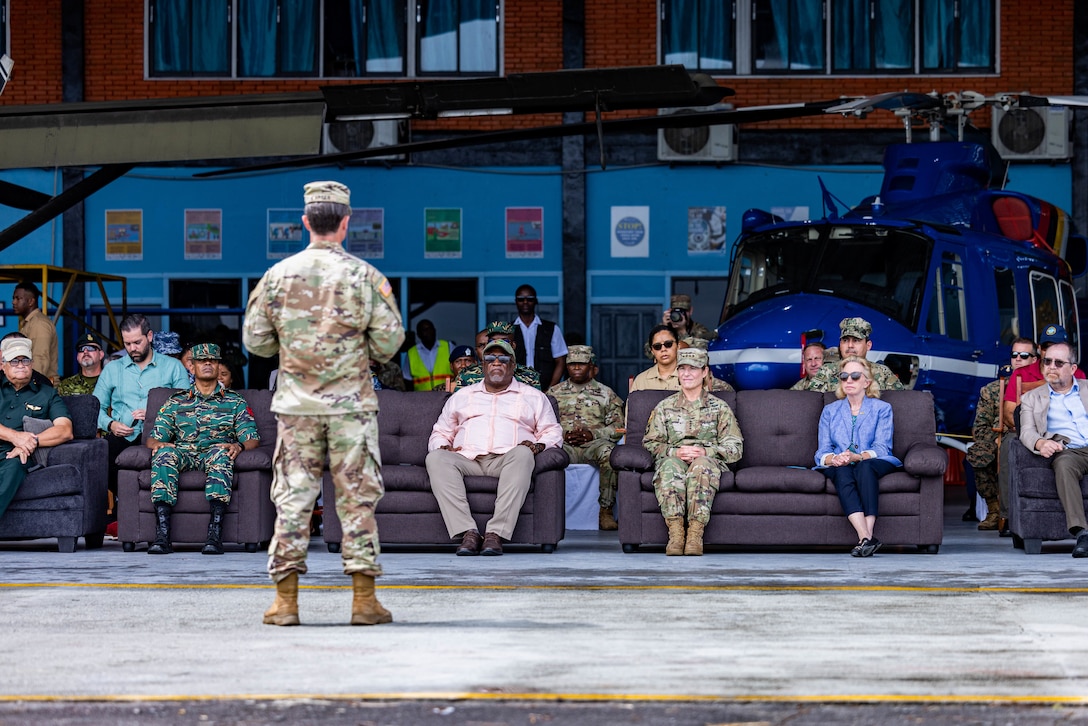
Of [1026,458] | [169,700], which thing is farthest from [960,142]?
[169,700]

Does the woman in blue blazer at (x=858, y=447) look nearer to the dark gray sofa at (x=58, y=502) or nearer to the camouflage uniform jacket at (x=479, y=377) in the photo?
the camouflage uniform jacket at (x=479, y=377)

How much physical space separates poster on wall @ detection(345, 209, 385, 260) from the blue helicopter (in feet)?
18.8

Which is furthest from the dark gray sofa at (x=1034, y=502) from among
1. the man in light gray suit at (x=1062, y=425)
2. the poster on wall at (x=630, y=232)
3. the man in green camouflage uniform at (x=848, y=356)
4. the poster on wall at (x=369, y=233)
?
the poster on wall at (x=369, y=233)

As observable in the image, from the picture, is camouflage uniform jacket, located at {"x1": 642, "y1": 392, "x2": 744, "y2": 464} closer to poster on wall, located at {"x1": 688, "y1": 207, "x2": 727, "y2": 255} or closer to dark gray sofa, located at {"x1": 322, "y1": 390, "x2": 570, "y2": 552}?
dark gray sofa, located at {"x1": 322, "y1": 390, "x2": 570, "y2": 552}

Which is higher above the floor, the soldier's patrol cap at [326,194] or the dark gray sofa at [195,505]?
the soldier's patrol cap at [326,194]

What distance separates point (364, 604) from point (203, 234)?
12.4m

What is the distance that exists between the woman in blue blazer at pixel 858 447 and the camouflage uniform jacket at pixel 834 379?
1.03m

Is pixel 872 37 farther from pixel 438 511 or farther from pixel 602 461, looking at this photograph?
pixel 438 511

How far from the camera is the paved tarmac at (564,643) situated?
4754mm

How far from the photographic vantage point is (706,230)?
18188 millimetres

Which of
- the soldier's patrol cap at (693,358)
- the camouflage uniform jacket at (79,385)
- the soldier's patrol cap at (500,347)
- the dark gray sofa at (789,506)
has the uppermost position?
the soldier's patrol cap at (500,347)

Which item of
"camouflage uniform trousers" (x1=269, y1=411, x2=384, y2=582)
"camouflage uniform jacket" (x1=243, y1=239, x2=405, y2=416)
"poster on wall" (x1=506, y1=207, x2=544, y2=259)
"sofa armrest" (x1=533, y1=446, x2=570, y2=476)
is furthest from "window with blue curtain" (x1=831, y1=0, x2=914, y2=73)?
"camouflage uniform trousers" (x1=269, y1=411, x2=384, y2=582)

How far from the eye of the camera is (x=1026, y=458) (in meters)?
9.75

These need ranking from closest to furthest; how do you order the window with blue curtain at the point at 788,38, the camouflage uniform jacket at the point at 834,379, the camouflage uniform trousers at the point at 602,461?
the camouflage uniform jacket at the point at 834,379 < the camouflage uniform trousers at the point at 602,461 < the window with blue curtain at the point at 788,38
